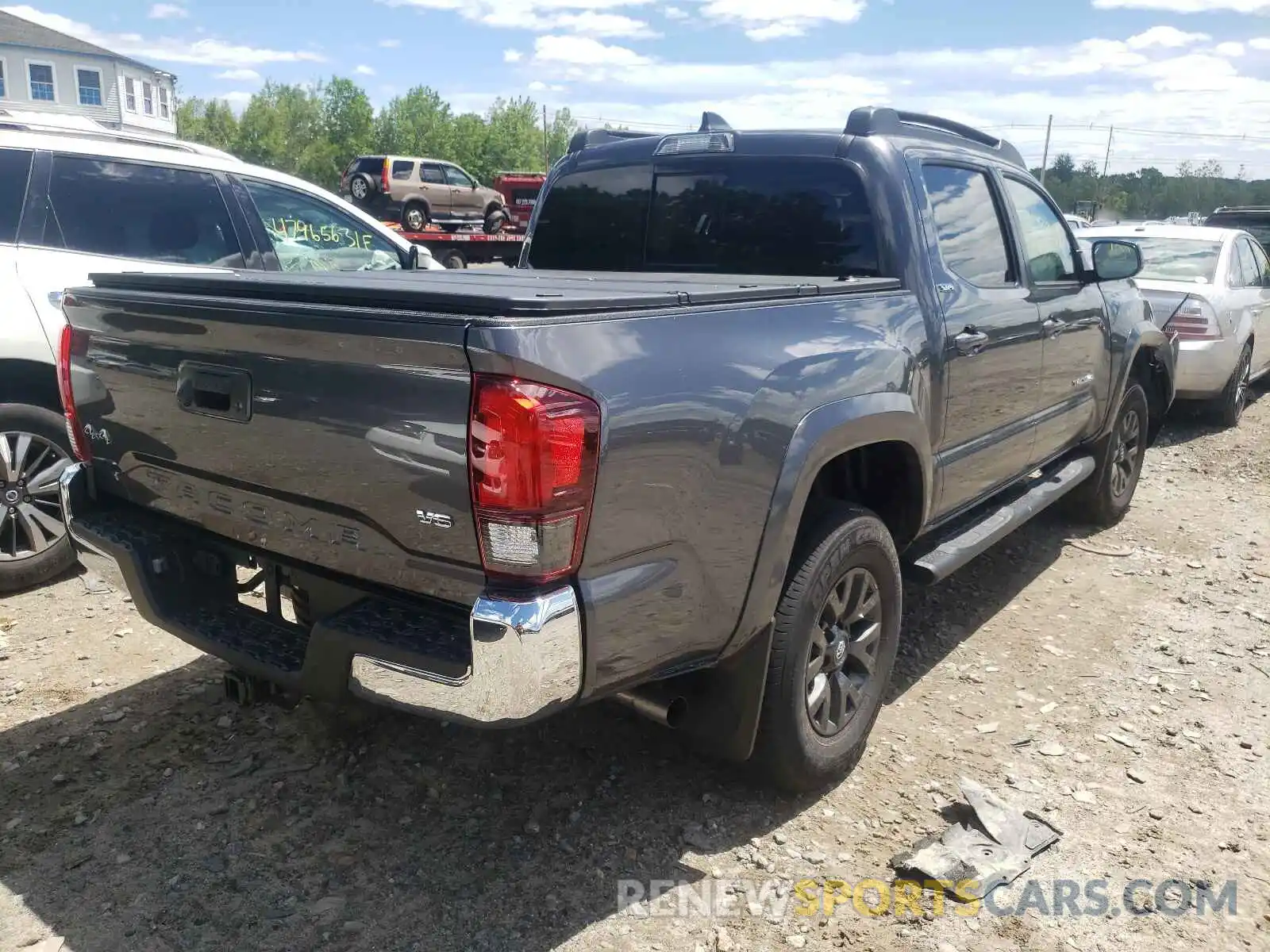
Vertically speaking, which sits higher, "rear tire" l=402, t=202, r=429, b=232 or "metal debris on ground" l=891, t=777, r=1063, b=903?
"rear tire" l=402, t=202, r=429, b=232

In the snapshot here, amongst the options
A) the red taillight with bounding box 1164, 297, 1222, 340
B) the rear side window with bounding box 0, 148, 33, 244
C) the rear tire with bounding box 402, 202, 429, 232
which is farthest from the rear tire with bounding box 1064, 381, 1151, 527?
the rear tire with bounding box 402, 202, 429, 232

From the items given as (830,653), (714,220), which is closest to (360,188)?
(714,220)

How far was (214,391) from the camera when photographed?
2.53 metres

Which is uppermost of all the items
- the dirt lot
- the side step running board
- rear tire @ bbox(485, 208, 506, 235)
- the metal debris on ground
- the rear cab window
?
the rear cab window

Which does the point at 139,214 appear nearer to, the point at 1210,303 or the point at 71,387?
the point at 71,387

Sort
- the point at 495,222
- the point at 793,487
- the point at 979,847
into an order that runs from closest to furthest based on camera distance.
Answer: the point at 793,487 < the point at 979,847 < the point at 495,222

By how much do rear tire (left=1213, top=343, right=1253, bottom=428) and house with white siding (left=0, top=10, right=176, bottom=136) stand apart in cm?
5204

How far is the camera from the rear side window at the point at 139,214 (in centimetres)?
469

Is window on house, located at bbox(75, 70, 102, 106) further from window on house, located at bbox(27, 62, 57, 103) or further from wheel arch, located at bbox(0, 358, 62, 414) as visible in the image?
wheel arch, located at bbox(0, 358, 62, 414)

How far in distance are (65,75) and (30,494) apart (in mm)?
58681

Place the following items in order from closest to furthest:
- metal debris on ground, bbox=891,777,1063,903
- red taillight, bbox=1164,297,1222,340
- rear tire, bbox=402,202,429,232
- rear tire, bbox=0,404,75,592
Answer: metal debris on ground, bbox=891,777,1063,903 < rear tire, bbox=0,404,75,592 < red taillight, bbox=1164,297,1222,340 < rear tire, bbox=402,202,429,232

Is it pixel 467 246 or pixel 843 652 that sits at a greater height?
pixel 467 246

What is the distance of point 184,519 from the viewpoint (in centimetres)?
283

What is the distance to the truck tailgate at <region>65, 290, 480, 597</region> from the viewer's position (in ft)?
6.98
